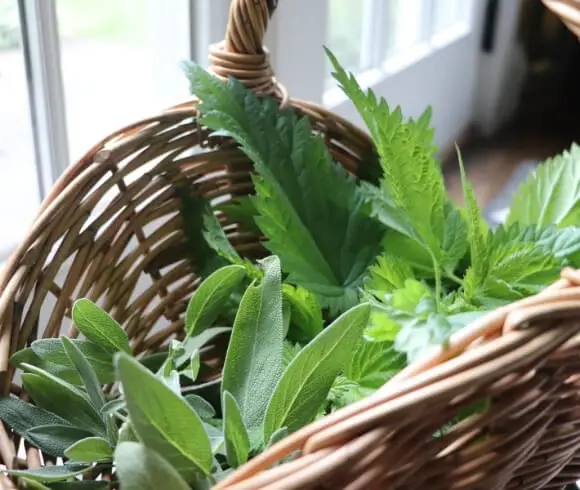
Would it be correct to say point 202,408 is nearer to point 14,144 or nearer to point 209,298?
point 209,298

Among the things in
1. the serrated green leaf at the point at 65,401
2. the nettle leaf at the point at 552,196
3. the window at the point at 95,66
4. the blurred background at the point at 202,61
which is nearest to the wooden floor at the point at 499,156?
the blurred background at the point at 202,61

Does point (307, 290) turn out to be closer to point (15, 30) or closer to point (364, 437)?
point (364, 437)

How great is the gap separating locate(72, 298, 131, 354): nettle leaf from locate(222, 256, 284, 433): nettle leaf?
0.08m

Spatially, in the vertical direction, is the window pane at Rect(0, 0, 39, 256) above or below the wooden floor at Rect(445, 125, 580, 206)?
above

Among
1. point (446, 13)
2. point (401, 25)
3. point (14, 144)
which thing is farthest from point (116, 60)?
point (446, 13)

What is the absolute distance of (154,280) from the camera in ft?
2.01

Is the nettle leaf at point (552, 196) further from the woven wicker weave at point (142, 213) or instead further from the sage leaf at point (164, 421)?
the sage leaf at point (164, 421)

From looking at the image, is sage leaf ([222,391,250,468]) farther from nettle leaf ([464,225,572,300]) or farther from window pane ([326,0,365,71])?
window pane ([326,0,365,71])

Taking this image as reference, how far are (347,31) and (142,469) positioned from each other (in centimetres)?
103

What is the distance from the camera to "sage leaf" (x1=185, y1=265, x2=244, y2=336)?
487mm

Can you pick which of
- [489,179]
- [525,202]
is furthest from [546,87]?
[525,202]

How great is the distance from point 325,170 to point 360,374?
0.58 ft

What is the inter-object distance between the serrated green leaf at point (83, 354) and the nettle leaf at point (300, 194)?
150 millimetres

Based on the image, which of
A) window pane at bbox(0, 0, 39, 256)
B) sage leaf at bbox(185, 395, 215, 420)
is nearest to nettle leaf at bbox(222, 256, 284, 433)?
sage leaf at bbox(185, 395, 215, 420)
